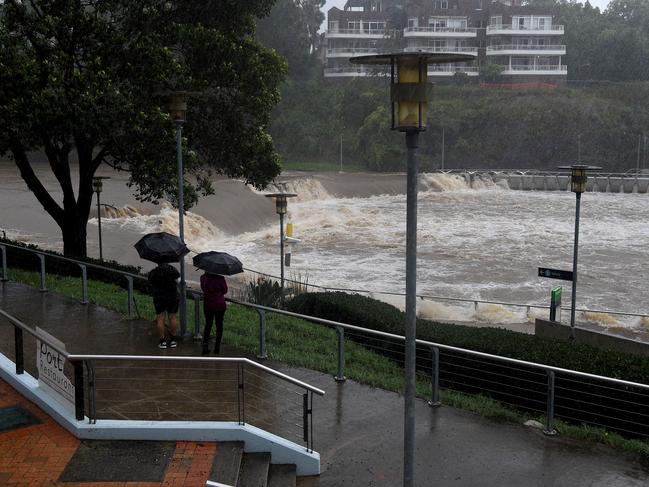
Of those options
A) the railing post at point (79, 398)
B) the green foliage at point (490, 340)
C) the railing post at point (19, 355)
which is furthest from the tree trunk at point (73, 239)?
the railing post at point (79, 398)

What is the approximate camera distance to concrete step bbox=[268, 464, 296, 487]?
7406mm

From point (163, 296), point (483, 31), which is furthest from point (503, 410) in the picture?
point (483, 31)

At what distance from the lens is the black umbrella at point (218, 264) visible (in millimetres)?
10430

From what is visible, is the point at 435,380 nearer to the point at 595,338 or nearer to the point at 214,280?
the point at 214,280

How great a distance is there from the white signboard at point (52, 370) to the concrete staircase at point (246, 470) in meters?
1.74

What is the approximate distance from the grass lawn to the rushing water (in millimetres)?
9962

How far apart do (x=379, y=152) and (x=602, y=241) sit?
44.8 metres

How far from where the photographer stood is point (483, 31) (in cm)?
10138

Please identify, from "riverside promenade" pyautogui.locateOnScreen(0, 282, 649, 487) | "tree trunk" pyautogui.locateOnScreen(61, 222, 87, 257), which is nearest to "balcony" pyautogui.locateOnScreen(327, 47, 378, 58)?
"tree trunk" pyautogui.locateOnScreen(61, 222, 87, 257)

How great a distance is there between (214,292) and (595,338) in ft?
32.7

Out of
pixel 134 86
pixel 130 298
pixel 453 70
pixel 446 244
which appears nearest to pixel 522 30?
pixel 453 70

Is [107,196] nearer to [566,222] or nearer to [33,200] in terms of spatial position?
[33,200]

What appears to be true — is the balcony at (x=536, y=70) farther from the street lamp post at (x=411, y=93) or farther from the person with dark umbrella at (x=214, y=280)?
the street lamp post at (x=411, y=93)

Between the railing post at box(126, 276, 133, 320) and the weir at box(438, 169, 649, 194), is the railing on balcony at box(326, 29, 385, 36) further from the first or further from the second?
the railing post at box(126, 276, 133, 320)
